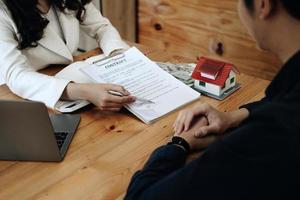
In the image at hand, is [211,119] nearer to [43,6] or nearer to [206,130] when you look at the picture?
[206,130]

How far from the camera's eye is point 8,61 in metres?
1.38

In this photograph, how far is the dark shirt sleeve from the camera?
0.62 metres

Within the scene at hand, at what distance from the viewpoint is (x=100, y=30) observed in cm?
178

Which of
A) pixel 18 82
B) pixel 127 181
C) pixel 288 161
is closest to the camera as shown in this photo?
pixel 288 161

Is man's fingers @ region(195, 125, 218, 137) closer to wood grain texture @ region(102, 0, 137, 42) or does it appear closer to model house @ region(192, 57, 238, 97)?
model house @ region(192, 57, 238, 97)

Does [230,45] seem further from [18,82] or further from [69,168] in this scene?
[69,168]

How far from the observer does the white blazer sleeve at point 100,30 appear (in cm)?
166

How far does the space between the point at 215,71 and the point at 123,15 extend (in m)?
1.53

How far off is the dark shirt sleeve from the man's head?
153 mm

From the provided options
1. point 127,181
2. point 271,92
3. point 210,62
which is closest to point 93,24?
point 210,62

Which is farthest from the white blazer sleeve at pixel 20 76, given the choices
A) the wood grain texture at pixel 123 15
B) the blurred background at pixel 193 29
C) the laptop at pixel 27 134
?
the wood grain texture at pixel 123 15

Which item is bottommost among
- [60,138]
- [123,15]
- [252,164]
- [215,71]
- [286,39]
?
[123,15]

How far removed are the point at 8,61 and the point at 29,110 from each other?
0.48 metres

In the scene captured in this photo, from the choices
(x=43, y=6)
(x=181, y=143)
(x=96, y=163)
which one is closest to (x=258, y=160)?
(x=181, y=143)
